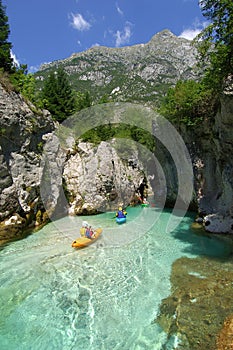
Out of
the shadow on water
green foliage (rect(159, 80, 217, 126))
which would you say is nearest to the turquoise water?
the shadow on water

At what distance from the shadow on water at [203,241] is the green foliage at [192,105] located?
7082 millimetres

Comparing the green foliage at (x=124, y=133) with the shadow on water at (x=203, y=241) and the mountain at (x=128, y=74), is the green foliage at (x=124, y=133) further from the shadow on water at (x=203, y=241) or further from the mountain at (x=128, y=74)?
the mountain at (x=128, y=74)

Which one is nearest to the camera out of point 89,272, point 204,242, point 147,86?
point 89,272

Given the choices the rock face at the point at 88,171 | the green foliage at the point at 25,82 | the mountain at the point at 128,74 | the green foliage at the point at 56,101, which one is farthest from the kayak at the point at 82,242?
the mountain at the point at 128,74

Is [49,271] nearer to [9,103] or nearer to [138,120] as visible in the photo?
[9,103]

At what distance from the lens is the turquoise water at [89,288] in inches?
217

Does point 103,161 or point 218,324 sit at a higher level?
point 103,161

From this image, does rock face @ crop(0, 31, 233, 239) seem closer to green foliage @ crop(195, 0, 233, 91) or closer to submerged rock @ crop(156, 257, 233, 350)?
green foliage @ crop(195, 0, 233, 91)

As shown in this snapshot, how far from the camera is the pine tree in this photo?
19.1 metres

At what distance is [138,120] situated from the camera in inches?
1553

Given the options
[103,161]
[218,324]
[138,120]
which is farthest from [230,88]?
[138,120]

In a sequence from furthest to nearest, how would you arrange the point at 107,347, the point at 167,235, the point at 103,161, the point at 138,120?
the point at 138,120
the point at 103,161
the point at 167,235
the point at 107,347

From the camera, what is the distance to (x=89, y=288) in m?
7.73

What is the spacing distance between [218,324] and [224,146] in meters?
9.13
